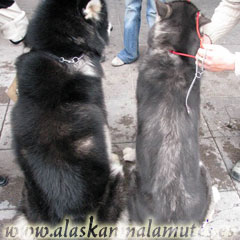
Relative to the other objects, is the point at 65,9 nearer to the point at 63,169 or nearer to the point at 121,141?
the point at 63,169

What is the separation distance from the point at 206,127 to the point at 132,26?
2363mm

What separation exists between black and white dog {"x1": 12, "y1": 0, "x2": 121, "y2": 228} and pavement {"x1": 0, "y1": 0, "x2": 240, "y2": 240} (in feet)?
3.05

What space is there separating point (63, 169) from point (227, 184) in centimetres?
214

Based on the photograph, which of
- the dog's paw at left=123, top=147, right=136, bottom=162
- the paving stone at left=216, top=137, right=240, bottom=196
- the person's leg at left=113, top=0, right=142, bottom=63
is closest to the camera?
the dog's paw at left=123, top=147, right=136, bottom=162

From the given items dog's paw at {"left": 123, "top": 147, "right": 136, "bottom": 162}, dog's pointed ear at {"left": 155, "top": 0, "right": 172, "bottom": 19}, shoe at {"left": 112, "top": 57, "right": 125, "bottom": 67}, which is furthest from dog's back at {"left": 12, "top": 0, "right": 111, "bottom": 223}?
shoe at {"left": 112, "top": 57, "right": 125, "bottom": 67}

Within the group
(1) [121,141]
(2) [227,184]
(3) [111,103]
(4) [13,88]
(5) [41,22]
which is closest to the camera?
(5) [41,22]

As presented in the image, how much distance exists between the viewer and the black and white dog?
6.73ft

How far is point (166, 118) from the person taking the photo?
2.22 meters

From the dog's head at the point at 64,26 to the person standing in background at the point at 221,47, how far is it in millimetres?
1169

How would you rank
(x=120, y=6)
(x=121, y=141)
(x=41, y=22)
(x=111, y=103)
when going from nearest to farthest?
(x=41, y=22) → (x=121, y=141) → (x=111, y=103) → (x=120, y=6)

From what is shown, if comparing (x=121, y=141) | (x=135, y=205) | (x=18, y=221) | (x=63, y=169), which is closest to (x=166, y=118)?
(x=135, y=205)

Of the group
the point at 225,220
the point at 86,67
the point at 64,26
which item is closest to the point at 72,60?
the point at 86,67

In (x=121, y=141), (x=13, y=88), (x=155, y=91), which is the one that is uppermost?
(x=155, y=91)

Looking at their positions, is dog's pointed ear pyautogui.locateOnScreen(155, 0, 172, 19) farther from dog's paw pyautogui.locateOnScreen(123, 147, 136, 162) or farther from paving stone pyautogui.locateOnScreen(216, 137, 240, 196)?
paving stone pyautogui.locateOnScreen(216, 137, 240, 196)
